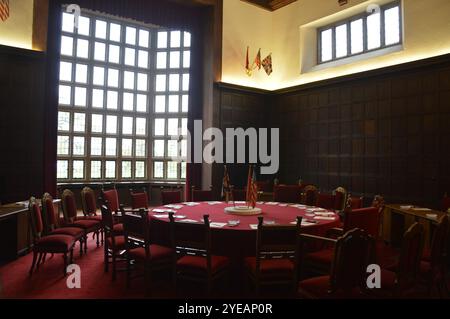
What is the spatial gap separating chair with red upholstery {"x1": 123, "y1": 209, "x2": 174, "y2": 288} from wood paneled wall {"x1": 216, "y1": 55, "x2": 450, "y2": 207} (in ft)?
17.8

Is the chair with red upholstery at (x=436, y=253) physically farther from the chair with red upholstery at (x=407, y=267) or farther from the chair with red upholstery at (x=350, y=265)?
the chair with red upholstery at (x=350, y=265)

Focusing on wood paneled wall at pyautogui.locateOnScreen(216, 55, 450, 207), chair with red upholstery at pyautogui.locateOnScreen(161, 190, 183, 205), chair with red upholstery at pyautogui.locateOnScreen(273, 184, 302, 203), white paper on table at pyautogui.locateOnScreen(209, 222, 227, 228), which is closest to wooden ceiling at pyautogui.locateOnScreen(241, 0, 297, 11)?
wood paneled wall at pyautogui.locateOnScreen(216, 55, 450, 207)

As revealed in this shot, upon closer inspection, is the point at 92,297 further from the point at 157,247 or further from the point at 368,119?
the point at 368,119

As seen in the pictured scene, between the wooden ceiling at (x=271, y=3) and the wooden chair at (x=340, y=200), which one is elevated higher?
the wooden ceiling at (x=271, y=3)

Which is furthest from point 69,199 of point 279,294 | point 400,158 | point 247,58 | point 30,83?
point 400,158

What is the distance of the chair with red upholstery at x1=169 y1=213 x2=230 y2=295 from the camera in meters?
3.53

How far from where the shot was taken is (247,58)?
30.9ft

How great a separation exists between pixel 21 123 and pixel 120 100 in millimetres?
3835

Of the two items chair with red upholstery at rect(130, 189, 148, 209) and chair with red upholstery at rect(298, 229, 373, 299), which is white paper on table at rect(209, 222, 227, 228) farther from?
chair with red upholstery at rect(130, 189, 148, 209)

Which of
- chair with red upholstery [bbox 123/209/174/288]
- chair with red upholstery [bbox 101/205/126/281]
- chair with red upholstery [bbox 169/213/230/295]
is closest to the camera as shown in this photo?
chair with red upholstery [bbox 169/213/230/295]

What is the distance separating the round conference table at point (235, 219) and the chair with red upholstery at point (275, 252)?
16.1 inches

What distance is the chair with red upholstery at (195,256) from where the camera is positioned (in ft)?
11.6

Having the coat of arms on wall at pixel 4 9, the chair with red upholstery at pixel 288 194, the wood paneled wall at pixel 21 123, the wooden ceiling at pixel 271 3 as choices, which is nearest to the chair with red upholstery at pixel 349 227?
the chair with red upholstery at pixel 288 194
